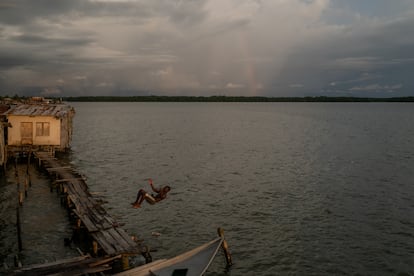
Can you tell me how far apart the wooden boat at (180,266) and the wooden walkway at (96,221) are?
6.14 ft

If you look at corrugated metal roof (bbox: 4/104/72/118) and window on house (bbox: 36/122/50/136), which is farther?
window on house (bbox: 36/122/50/136)

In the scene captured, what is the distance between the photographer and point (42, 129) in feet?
124

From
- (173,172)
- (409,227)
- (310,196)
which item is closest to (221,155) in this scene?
(173,172)

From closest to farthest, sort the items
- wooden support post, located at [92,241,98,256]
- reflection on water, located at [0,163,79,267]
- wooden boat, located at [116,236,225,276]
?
wooden boat, located at [116,236,225,276], wooden support post, located at [92,241,98,256], reflection on water, located at [0,163,79,267]

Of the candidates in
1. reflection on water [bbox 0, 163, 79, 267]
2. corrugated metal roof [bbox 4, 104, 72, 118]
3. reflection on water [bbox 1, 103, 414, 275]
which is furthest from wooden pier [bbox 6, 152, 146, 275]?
corrugated metal roof [bbox 4, 104, 72, 118]

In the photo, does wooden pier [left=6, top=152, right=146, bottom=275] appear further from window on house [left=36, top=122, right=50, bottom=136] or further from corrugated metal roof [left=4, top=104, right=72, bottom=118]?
corrugated metal roof [left=4, top=104, right=72, bottom=118]

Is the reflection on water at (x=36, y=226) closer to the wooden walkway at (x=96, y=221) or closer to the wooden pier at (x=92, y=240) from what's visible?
the wooden pier at (x=92, y=240)

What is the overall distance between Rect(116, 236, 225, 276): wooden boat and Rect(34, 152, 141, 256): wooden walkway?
1872 millimetres

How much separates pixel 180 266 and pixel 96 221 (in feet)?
20.6

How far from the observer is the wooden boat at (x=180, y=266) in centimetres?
1339

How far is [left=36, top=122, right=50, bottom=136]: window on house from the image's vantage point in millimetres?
37812

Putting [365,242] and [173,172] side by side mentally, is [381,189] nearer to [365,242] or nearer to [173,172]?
[365,242]

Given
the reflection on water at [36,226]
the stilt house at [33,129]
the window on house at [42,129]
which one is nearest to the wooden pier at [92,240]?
the reflection on water at [36,226]

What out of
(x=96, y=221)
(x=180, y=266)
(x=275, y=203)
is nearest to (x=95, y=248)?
(x=96, y=221)
